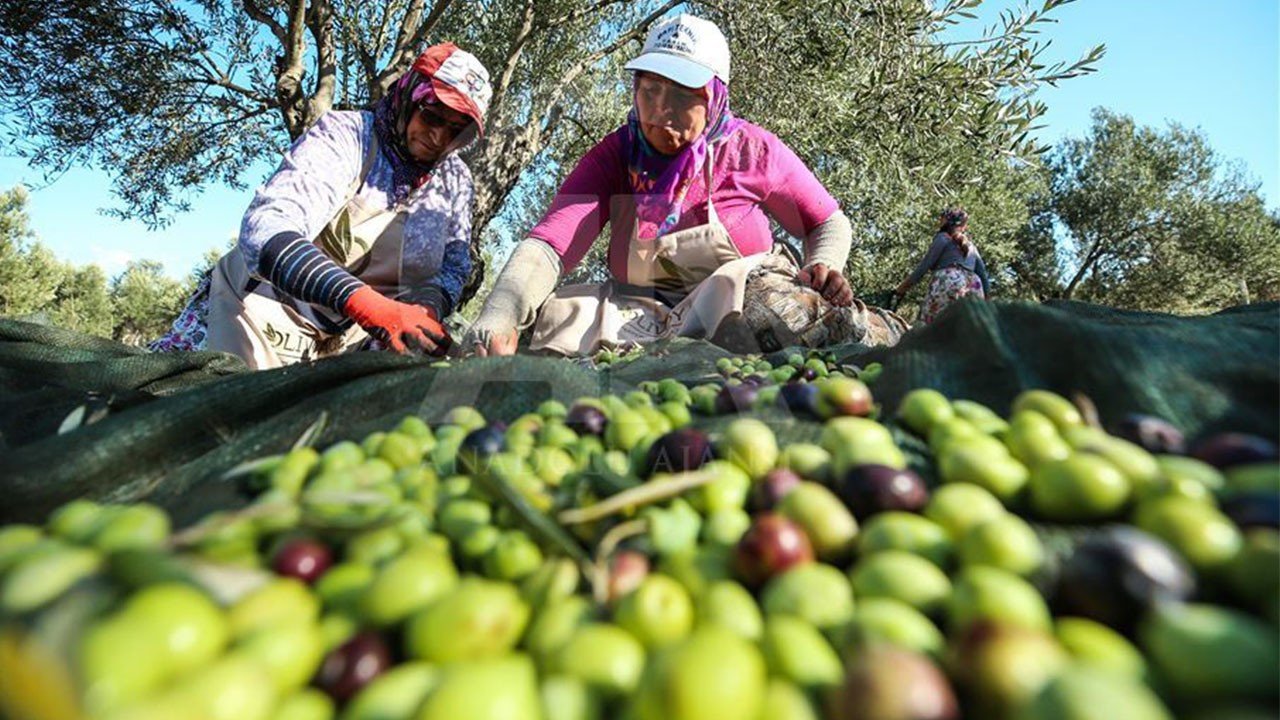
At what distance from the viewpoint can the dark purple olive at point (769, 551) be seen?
3.26 ft

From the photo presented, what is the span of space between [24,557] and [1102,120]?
108 feet

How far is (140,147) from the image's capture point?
35.1ft

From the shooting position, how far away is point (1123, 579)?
88 centimetres

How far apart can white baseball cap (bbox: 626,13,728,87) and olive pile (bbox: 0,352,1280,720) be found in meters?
3.02

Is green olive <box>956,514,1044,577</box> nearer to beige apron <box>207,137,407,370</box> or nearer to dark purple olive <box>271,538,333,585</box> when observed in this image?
dark purple olive <box>271,538,333,585</box>

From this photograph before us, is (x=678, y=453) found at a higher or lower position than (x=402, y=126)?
lower

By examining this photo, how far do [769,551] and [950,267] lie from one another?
8.81m

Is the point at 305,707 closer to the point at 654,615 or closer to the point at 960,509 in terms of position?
the point at 654,615

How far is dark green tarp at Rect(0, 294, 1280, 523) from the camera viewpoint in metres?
1.53

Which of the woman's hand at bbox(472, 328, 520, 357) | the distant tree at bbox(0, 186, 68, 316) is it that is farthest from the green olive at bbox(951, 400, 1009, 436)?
the distant tree at bbox(0, 186, 68, 316)

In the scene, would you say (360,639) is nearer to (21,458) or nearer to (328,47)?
(21,458)

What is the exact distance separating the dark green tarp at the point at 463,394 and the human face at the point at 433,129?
2.50 meters

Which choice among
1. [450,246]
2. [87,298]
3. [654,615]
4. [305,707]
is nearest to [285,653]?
[305,707]

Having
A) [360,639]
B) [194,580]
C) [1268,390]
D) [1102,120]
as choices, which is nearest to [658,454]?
[360,639]
